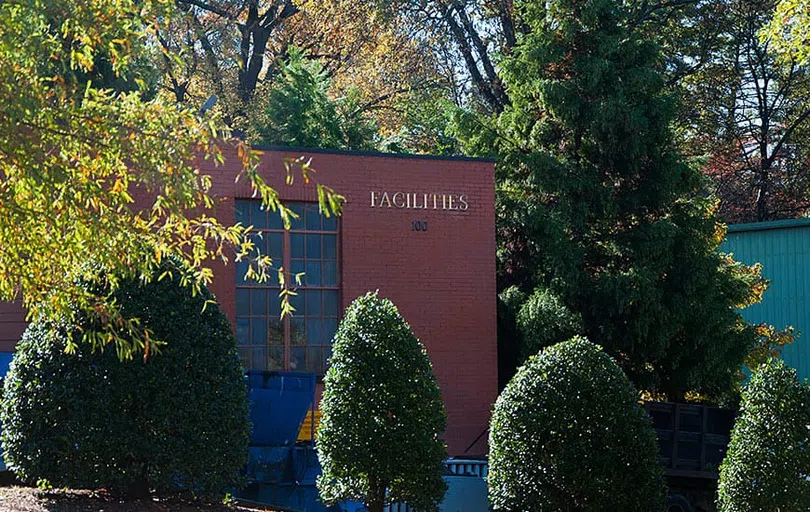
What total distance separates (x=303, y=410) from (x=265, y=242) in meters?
3.96

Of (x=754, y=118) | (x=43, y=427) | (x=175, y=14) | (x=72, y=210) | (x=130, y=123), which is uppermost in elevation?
(x=754, y=118)

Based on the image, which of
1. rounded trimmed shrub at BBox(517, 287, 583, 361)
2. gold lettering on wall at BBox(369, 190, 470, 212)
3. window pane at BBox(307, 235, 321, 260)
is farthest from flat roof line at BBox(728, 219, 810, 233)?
window pane at BBox(307, 235, 321, 260)

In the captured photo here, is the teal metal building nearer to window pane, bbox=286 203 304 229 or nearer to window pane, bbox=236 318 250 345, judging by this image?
window pane, bbox=286 203 304 229

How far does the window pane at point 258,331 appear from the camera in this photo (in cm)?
1883

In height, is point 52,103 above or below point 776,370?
above

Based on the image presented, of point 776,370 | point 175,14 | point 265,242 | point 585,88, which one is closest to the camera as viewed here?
point 175,14

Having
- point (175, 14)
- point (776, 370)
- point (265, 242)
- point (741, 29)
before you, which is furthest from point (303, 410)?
point (741, 29)

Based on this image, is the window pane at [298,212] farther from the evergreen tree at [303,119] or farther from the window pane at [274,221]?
the evergreen tree at [303,119]

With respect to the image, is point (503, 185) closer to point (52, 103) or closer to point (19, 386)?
point (19, 386)

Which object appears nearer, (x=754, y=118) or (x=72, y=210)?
(x=72, y=210)

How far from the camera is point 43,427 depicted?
11.2m

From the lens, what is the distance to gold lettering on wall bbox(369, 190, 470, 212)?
19.7 metres

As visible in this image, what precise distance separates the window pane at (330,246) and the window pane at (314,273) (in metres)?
0.22

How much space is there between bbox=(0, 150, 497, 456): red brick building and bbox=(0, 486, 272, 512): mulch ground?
7.12 m
